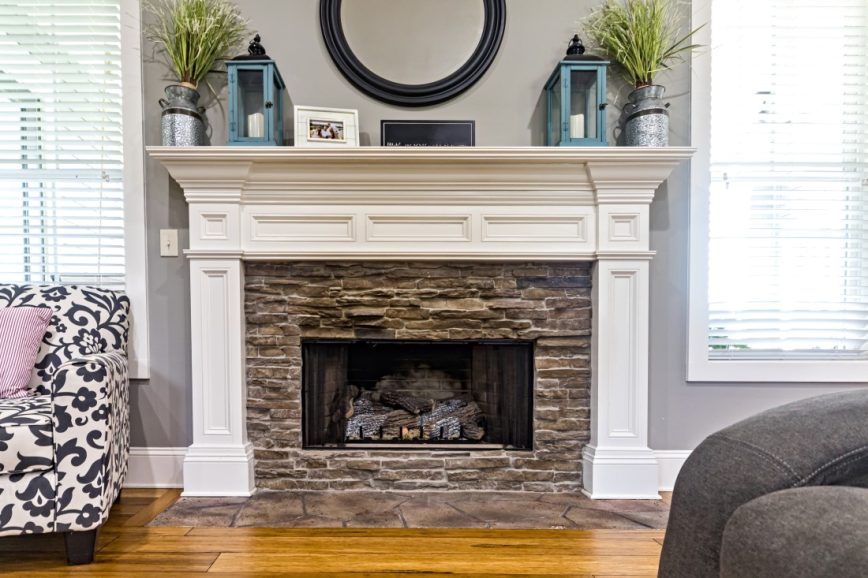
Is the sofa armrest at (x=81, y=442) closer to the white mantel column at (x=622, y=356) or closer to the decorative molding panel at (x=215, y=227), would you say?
the decorative molding panel at (x=215, y=227)

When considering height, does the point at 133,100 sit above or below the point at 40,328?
above

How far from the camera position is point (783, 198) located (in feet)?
7.12

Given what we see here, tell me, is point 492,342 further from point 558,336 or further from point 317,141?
point 317,141

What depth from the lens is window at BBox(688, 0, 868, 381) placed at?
6.98 feet

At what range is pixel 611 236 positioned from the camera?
6.41 ft

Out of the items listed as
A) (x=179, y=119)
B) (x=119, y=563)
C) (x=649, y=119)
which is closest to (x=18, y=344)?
(x=119, y=563)

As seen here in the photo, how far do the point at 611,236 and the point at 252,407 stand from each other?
1.69 metres

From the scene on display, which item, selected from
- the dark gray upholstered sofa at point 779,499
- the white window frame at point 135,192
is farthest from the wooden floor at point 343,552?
the dark gray upholstered sofa at point 779,499

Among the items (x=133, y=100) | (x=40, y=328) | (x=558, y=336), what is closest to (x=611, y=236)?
(x=558, y=336)

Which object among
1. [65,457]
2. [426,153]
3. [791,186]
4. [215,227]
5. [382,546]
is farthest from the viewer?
[791,186]

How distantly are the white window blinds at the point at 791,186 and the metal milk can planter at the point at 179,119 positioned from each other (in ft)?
7.47

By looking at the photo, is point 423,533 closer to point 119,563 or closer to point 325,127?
point 119,563

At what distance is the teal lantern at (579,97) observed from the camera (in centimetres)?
192

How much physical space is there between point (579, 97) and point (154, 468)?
2.47m
